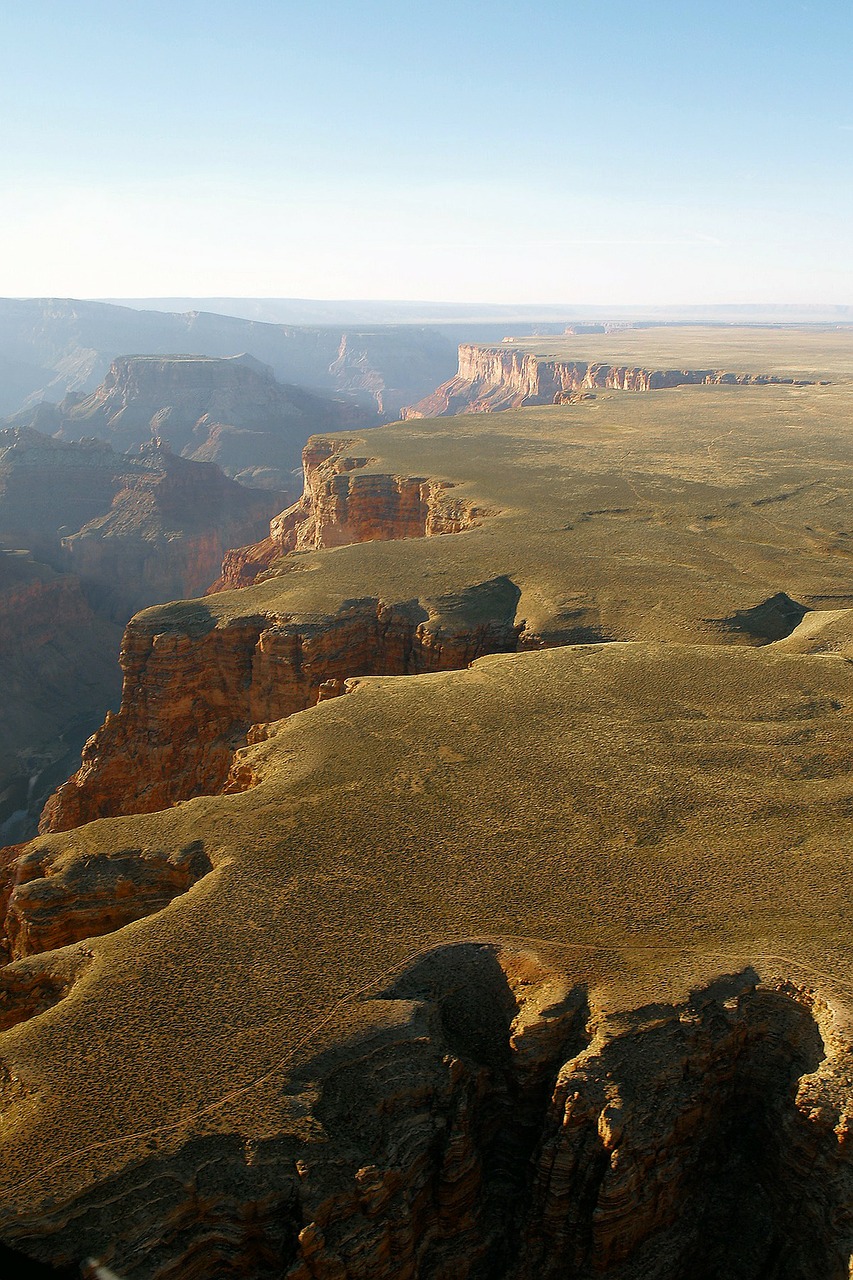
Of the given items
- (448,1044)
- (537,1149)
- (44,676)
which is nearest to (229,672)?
(448,1044)

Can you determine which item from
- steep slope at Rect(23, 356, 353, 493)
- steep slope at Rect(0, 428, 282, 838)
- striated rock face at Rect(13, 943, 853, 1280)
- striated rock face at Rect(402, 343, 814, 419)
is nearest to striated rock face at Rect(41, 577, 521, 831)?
A: striated rock face at Rect(13, 943, 853, 1280)

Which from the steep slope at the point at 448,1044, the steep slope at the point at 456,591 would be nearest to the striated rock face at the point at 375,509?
the steep slope at the point at 456,591

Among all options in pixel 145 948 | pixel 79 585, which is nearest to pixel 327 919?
pixel 145 948

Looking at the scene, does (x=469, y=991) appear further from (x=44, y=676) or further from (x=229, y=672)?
(x=44, y=676)

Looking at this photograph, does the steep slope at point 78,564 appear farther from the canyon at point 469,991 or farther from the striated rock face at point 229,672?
the canyon at point 469,991

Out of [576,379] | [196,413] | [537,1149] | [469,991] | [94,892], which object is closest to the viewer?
[537,1149]

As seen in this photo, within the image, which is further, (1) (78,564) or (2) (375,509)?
(1) (78,564)

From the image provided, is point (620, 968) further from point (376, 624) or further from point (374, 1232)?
point (376, 624)
